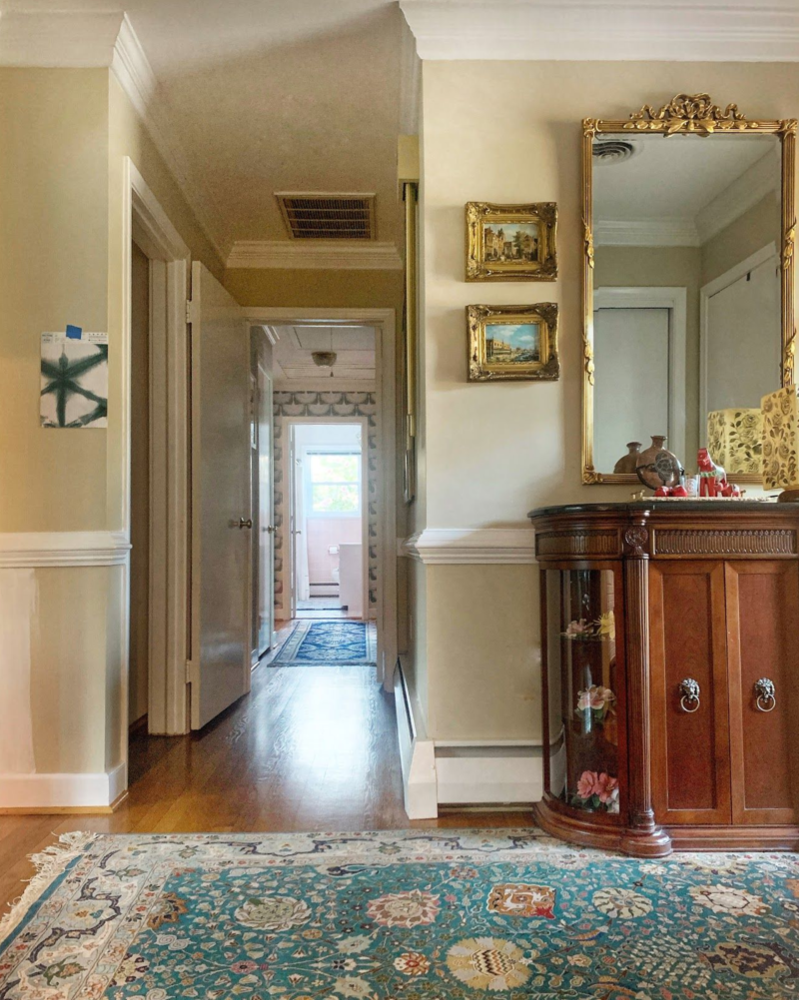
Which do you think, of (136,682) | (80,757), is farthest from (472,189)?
(136,682)

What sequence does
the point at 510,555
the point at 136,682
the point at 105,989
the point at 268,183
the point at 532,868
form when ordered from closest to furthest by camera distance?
the point at 105,989, the point at 532,868, the point at 510,555, the point at 136,682, the point at 268,183

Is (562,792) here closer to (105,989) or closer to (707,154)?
(105,989)

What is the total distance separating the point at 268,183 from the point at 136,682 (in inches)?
95.4

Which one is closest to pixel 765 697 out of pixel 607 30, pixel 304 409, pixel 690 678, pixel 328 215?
pixel 690 678

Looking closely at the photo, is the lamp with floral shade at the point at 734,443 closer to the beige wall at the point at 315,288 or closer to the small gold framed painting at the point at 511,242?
the small gold framed painting at the point at 511,242

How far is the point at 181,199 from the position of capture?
139 inches

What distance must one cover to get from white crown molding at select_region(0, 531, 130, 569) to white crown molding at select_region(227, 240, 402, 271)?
2507mm

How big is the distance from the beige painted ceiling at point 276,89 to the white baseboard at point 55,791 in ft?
7.94

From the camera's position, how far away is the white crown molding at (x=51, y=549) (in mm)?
2465

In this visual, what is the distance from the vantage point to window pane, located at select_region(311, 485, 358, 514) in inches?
417

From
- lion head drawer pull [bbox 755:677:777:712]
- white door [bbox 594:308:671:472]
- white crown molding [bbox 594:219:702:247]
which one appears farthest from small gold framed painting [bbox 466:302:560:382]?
lion head drawer pull [bbox 755:677:777:712]

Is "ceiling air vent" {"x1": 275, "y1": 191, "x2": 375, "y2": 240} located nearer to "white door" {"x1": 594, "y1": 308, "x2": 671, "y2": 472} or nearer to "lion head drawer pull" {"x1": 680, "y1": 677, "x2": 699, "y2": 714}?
"white door" {"x1": 594, "y1": 308, "x2": 671, "y2": 472}

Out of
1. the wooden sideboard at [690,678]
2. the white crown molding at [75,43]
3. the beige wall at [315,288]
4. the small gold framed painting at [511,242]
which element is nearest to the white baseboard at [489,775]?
the wooden sideboard at [690,678]

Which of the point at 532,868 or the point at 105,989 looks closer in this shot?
the point at 105,989
